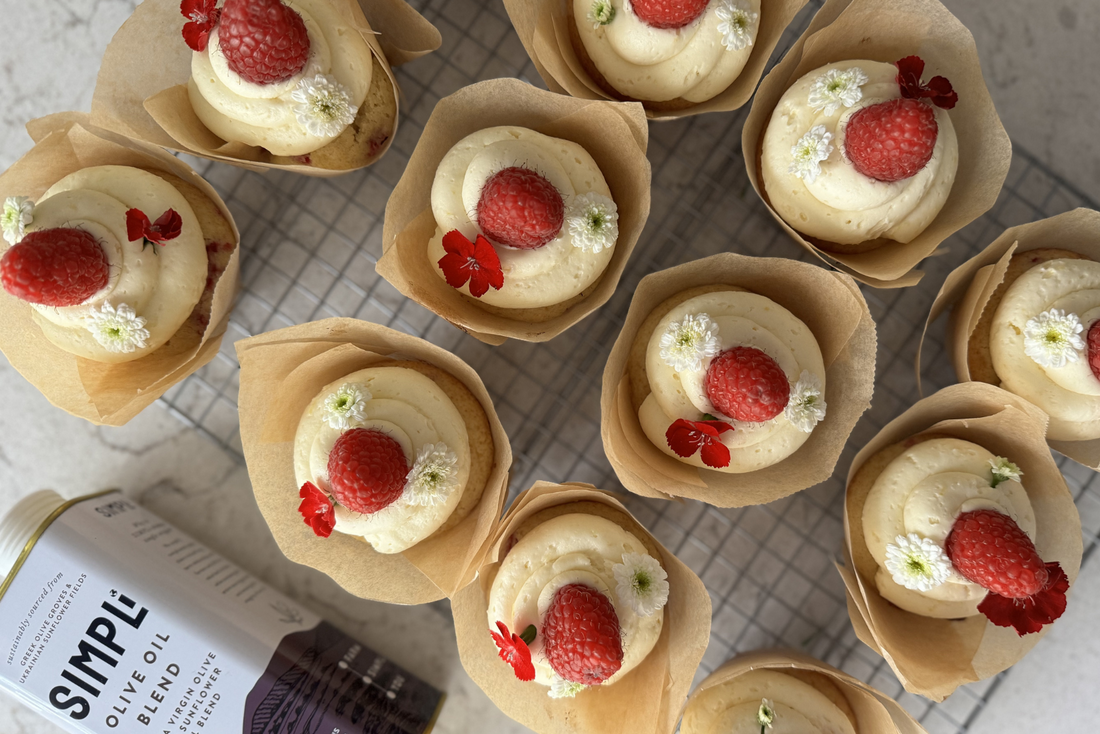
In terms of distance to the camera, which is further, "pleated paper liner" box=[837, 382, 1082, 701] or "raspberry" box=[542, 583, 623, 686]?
"pleated paper liner" box=[837, 382, 1082, 701]

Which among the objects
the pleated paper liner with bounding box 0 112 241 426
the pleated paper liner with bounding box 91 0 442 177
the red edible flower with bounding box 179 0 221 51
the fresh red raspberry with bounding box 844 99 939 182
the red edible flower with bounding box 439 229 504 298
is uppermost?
the fresh red raspberry with bounding box 844 99 939 182

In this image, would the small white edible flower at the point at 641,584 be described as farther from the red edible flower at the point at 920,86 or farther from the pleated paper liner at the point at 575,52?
the red edible flower at the point at 920,86

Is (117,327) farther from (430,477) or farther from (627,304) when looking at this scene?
(627,304)

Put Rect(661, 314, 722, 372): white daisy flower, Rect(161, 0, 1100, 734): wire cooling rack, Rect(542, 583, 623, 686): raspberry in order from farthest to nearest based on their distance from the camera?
Rect(161, 0, 1100, 734): wire cooling rack
Rect(661, 314, 722, 372): white daisy flower
Rect(542, 583, 623, 686): raspberry

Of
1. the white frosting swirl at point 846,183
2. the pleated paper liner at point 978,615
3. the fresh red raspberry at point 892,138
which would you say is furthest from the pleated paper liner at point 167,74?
the pleated paper liner at point 978,615

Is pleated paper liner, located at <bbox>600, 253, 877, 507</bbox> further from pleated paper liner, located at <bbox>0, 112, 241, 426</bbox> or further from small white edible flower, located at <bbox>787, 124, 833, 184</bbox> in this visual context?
pleated paper liner, located at <bbox>0, 112, 241, 426</bbox>

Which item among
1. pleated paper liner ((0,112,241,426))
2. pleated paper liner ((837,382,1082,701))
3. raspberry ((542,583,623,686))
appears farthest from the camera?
pleated paper liner ((0,112,241,426))

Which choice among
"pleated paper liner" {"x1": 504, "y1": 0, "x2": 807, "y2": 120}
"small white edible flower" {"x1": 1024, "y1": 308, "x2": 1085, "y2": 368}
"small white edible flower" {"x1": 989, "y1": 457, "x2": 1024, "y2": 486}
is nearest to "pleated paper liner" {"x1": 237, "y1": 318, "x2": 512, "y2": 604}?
"pleated paper liner" {"x1": 504, "y1": 0, "x2": 807, "y2": 120}
